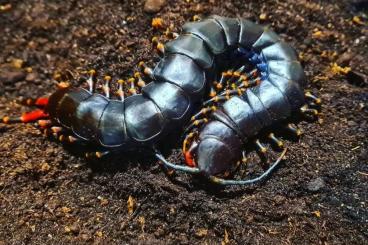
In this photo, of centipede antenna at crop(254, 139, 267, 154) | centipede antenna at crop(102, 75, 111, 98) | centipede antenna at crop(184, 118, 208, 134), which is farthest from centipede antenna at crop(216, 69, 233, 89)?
centipede antenna at crop(102, 75, 111, 98)

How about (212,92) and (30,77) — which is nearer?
(212,92)

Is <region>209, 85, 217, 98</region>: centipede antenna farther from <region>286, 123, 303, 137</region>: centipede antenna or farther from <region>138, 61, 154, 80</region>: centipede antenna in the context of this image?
<region>286, 123, 303, 137</region>: centipede antenna

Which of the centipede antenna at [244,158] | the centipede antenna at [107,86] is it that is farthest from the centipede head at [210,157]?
the centipede antenna at [107,86]

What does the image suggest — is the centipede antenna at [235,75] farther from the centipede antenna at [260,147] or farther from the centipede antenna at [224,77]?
the centipede antenna at [260,147]

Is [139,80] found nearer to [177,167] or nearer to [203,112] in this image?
[203,112]

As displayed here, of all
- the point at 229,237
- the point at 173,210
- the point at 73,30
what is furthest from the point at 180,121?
the point at 73,30

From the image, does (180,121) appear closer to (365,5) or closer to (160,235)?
(160,235)

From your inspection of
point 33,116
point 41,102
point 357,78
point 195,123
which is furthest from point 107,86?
point 357,78
